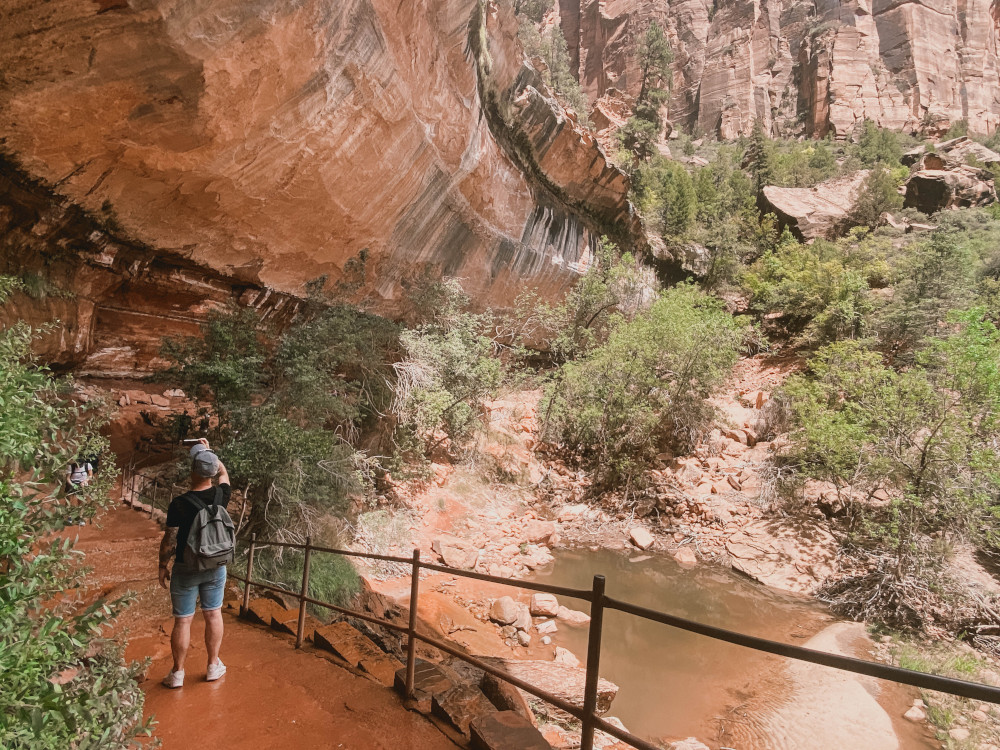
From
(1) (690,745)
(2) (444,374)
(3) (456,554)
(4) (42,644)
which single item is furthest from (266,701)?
(2) (444,374)

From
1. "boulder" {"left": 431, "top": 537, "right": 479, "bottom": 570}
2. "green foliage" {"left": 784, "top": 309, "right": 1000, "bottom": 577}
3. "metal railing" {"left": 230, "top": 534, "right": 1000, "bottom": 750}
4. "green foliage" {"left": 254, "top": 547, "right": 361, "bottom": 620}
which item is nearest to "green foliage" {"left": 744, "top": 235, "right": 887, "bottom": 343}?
"green foliage" {"left": 784, "top": 309, "right": 1000, "bottom": 577}

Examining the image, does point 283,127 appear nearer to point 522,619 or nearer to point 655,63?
point 522,619

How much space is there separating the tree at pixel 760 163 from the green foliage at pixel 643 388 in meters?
16.3

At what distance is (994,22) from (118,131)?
2609 inches

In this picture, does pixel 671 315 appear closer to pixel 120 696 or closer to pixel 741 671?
pixel 741 671

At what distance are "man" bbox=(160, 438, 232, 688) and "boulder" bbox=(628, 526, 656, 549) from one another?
933 centimetres

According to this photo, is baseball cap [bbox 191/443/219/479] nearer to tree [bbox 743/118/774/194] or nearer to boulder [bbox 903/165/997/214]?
tree [bbox 743/118/774/194]

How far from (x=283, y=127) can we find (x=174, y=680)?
21.5 ft

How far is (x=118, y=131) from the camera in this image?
5980 millimetres

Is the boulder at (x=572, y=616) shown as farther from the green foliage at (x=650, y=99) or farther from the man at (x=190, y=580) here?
the green foliage at (x=650, y=99)

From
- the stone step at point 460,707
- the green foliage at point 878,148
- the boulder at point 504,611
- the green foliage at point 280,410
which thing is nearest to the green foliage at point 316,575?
the green foliage at point 280,410

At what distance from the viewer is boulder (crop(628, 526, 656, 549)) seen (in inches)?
437

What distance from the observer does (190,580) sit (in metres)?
3.13

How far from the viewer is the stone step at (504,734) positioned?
2.30 m
